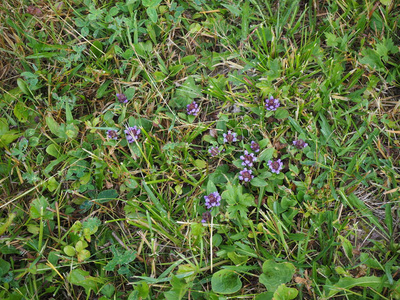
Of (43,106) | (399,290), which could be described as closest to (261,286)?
(399,290)

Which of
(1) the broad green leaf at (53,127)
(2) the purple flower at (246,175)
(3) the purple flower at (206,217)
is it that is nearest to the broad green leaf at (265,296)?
(3) the purple flower at (206,217)

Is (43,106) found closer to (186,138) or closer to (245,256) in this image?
(186,138)

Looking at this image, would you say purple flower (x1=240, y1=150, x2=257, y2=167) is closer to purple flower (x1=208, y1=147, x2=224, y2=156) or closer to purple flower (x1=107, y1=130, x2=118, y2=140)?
purple flower (x1=208, y1=147, x2=224, y2=156)

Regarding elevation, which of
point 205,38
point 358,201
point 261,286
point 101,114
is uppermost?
point 205,38

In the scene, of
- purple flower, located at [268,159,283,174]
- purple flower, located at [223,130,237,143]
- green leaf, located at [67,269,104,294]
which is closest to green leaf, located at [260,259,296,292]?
purple flower, located at [268,159,283,174]

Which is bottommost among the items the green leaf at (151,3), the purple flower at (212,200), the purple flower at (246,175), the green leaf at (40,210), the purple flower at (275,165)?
the green leaf at (40,210)

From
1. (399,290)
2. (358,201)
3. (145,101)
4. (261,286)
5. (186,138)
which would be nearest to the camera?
(399,290)

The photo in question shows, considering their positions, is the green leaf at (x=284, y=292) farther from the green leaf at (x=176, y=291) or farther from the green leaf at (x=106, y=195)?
the green leaf at (x=106, y=195)
